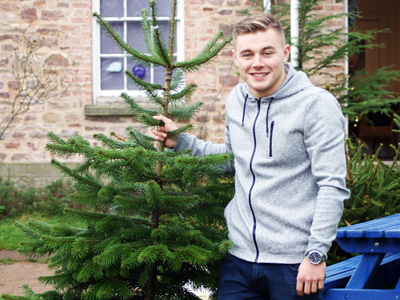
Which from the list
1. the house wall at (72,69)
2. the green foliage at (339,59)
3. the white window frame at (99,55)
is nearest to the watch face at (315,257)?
the green foliage at (339,59)

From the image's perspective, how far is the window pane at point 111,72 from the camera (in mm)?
9078

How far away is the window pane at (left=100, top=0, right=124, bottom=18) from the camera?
9.02 meters

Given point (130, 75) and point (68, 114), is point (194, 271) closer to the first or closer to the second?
point (130, 75)

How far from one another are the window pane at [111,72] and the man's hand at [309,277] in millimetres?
7048

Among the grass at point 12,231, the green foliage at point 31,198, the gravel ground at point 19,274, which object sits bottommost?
the gravel ground at point 19,274

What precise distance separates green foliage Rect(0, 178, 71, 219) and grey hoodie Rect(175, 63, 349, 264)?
605cm

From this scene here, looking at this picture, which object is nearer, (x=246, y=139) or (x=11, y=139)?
(x=246, y=139)

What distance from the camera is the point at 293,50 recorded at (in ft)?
23.4

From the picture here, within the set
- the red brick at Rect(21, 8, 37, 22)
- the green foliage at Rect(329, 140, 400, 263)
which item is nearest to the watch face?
the green foliage at Rect(329, 140, 400, 263)

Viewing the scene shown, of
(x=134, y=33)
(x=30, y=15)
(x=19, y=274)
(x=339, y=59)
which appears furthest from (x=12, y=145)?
(x=339, y=59)

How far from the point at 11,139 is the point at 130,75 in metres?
6.30

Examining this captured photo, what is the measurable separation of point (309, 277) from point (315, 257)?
0.28 ft

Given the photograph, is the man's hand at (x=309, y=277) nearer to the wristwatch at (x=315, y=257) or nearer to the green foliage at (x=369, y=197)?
the wristwatch at (x=315, y=257)

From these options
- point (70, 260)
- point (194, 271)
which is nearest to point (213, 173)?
point (194, 271)
